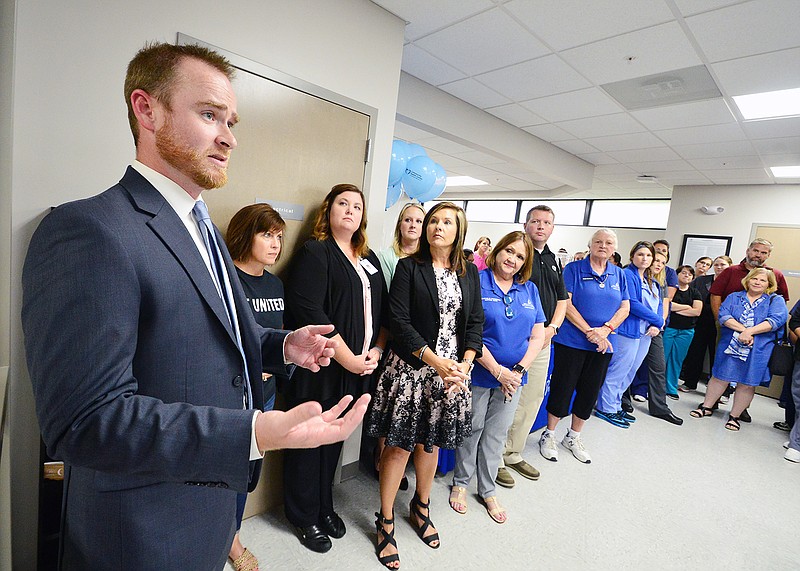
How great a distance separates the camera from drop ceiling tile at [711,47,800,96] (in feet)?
8.64

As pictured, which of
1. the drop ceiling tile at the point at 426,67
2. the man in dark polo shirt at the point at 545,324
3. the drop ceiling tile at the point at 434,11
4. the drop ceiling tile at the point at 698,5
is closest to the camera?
the drop ceiling tile at the point at 698,5

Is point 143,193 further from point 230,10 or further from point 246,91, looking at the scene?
point 230,10

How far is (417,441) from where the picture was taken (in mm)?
1940

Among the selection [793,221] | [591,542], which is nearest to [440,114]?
[591,542]

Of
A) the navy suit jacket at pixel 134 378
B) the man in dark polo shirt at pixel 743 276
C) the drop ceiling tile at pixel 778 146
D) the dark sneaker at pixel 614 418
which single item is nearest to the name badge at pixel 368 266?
the navy suit jacket at pixel 134 378

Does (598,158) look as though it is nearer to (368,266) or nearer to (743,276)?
(743,276)

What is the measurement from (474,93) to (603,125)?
1509mm

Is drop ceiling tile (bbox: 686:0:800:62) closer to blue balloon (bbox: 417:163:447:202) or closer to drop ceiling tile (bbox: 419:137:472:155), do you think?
blue balloon (bbox: 417:163:447:202)

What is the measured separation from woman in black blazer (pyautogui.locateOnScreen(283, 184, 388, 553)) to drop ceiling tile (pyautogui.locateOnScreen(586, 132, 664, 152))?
154 inches

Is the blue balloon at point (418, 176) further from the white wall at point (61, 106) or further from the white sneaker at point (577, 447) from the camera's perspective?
the white sneaker at point (577, 447)

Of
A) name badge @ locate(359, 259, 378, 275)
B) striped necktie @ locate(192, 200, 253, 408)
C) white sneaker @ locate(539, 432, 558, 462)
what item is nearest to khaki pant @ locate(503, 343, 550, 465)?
white sneaker @ locate(539, 432, 558, 462)

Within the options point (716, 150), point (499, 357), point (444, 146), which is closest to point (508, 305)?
point (499, 357)

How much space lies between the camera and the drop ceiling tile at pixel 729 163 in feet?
16.3

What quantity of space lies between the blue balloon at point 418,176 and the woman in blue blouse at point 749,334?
3241 mm
